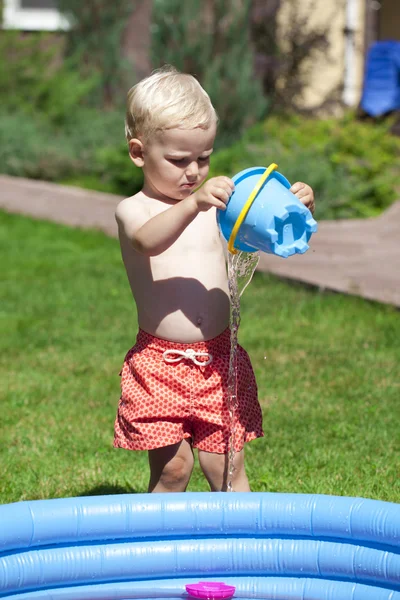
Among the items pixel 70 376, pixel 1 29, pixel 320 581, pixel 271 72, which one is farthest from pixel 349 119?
pixel 320 581

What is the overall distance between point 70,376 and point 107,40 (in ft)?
28.6

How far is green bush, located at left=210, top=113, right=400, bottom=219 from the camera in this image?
828 cm

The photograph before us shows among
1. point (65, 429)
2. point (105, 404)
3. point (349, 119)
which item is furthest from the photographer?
point (349, 119)

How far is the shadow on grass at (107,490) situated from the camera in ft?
10.8

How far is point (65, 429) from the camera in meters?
3.86

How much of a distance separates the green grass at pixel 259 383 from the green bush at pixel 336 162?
230cm

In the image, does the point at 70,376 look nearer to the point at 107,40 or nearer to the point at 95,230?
the point at 95,230

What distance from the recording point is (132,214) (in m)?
2.71

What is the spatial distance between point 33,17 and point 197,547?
1167cm

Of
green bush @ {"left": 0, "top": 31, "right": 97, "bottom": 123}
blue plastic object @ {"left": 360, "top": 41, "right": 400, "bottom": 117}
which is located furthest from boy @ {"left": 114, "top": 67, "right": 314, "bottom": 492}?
blue plastic object @ {"left": 360, "top": 41, "right": 400, "bottom": 117}

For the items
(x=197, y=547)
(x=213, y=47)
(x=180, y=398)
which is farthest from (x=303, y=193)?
(x=213, y=47)

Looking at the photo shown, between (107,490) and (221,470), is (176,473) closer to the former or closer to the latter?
(221,470)

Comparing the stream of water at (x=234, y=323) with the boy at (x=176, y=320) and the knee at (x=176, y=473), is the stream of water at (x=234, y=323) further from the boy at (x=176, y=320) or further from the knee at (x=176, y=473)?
the knee at (x=176, y=473)

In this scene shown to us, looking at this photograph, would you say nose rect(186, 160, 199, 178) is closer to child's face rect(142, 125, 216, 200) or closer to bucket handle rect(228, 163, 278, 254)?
child's face rect(142, 125, 216, 200)
